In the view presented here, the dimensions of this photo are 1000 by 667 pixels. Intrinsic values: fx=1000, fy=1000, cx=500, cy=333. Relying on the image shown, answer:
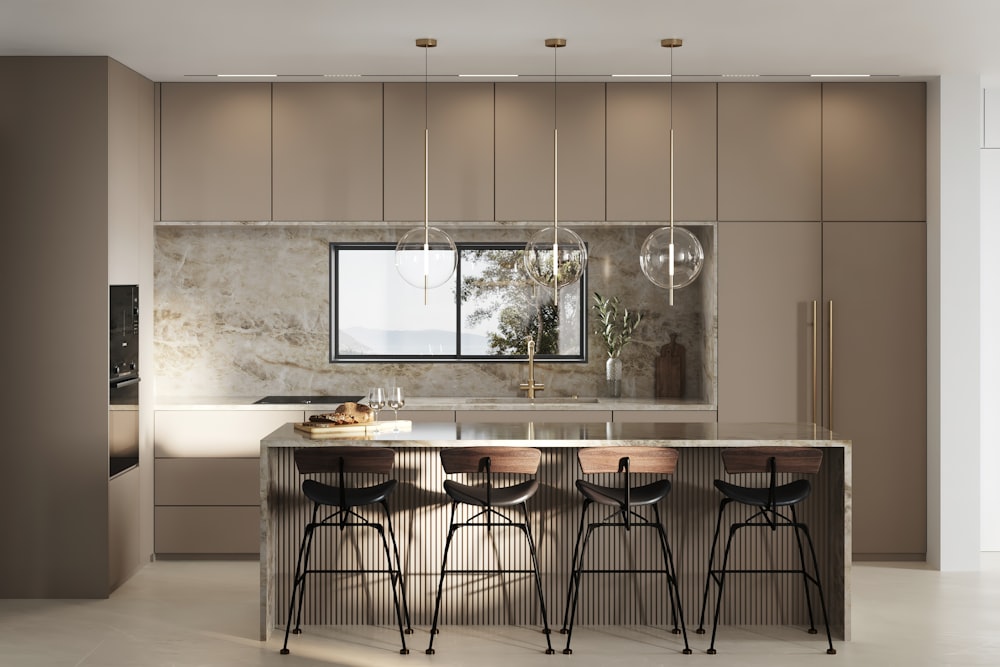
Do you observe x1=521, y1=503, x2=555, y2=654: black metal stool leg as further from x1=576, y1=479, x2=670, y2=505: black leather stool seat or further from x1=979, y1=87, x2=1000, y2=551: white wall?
x1=979, y1=87, x2=1000, y2=551: white wall

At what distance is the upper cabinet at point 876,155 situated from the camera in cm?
581

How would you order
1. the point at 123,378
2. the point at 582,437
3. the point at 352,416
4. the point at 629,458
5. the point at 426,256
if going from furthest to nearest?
the point at 123,378
the point at 426,256
the point at 352,416
the point at 582,437
the point at 629,458

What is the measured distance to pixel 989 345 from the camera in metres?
6.11

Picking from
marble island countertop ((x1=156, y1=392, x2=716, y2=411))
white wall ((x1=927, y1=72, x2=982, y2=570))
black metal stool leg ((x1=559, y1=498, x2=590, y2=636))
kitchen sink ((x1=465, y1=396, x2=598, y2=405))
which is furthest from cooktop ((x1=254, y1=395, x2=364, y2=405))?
white wall ((x1=927, y1=72, x2=982, y2=570))

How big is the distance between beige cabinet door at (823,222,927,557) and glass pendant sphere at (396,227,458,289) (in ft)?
7.86

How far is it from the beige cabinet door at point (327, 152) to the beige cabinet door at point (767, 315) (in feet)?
6.86

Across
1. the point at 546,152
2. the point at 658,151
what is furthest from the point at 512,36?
the point at 658,151

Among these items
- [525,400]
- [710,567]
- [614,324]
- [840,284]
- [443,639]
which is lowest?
[443,639]

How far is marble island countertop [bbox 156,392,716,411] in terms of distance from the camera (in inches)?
230

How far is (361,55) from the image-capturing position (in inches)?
207

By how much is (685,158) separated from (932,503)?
245 centimetres

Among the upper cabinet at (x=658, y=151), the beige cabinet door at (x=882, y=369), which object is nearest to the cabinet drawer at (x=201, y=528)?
the upper cabinet at (x=658, y=151)

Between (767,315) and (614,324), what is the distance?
103 cm

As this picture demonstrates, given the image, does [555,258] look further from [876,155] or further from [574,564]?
[876,155]
